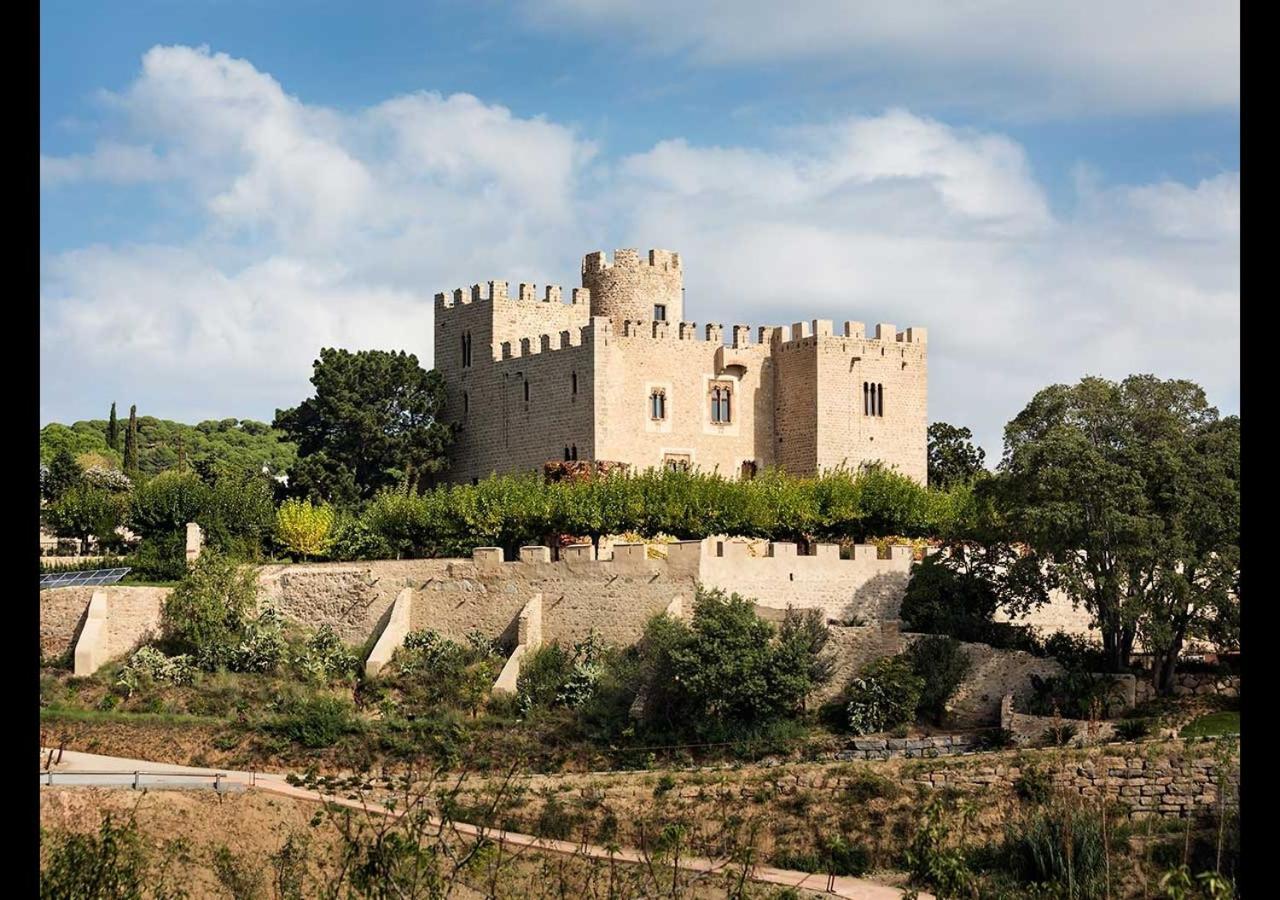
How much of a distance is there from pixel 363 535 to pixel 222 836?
18.6 m

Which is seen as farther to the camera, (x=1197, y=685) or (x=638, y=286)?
(x=638, y=286)

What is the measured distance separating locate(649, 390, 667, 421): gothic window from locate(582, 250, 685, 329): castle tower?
3.38 metres

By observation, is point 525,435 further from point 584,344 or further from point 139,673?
point 139,673

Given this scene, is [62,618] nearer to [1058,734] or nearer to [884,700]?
[884,700]

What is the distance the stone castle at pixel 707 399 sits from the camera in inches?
1815

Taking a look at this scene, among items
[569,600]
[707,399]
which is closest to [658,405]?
[707,399]

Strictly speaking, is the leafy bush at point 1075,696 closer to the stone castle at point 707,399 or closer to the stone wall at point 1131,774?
the stone wall at point 1131,774

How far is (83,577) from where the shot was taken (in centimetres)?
3972

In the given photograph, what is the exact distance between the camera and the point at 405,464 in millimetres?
49031

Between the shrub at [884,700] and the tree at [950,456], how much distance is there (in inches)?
881

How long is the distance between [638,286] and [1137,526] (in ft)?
75.8

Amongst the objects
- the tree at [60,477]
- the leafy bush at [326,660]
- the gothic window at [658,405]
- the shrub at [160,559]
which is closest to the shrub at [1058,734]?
the leafy bush at [326,660]

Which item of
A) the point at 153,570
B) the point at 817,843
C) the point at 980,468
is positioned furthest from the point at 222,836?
the point at 980,468
